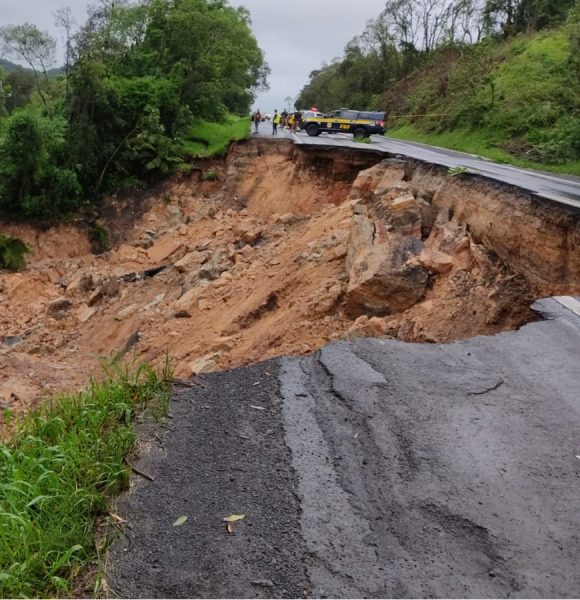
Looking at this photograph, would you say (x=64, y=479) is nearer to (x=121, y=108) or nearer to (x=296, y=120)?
(x=121, y=108)

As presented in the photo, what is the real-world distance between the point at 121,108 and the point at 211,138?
11.3 ft

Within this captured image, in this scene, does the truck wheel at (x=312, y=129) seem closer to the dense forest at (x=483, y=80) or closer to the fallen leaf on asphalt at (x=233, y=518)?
the dense forest at (x=483, y=80)

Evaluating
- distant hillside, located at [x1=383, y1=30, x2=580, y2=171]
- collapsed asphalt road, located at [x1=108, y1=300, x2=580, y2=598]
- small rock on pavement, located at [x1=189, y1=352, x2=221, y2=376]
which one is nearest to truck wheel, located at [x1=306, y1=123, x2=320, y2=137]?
distant hillside, located at [x1=383, y1=30, x2=580, y2=171]

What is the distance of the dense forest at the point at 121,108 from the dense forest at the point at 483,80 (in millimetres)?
11344

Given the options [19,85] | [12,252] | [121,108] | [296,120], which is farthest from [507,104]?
[19,85]

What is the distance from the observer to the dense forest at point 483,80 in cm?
2252

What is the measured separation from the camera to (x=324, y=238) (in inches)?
477

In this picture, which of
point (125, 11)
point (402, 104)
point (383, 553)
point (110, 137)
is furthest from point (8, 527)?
point (402, 104)

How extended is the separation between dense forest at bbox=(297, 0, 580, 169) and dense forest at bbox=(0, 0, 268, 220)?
11.3 m

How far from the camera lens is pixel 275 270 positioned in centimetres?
1233

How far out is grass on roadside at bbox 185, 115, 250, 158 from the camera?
2159 cm

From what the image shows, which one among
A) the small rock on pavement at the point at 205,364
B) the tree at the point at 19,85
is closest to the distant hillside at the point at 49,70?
the tree at the point at 19,85

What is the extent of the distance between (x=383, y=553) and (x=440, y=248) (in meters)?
6.86

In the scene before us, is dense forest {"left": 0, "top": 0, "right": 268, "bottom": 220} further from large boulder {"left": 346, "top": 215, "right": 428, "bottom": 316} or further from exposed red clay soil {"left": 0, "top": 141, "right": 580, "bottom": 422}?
large boulder {"left": 346, "top": 215, "right": 428, "bottom": 316}
